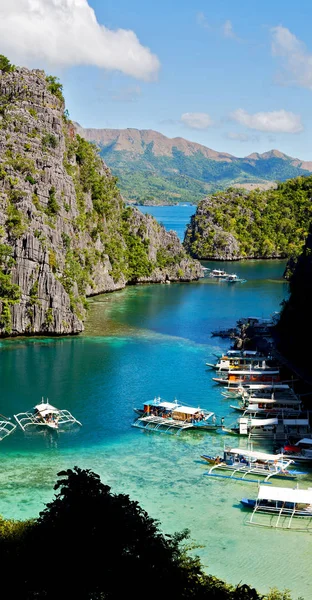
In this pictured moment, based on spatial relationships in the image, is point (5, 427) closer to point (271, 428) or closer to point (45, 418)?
point (45, 418)

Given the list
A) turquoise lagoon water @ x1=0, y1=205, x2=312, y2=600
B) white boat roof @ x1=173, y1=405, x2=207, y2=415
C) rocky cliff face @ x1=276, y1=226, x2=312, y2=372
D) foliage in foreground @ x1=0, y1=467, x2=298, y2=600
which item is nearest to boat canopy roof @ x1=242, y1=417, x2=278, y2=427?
turquoise lagoon water @ x1=0, y1=205, x2=312, y2=600

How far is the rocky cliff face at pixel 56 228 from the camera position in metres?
76.1

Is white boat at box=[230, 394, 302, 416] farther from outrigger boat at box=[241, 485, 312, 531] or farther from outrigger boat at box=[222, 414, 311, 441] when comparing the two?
outrigger boat at box=[241, 485, 312, 531]

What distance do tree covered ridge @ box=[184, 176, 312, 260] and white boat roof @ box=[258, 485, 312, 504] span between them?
137 m

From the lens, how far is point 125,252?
123750 millimetres

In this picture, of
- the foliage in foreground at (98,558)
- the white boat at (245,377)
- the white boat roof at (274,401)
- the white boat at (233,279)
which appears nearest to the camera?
the foliage in foreground at (98,558)

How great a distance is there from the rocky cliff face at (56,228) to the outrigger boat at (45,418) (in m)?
25.5

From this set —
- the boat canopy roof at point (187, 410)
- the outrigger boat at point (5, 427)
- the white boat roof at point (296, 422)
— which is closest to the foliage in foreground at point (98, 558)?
the outrigger boat at point (5, 427)

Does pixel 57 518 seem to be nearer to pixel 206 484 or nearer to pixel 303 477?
pixel 206 484

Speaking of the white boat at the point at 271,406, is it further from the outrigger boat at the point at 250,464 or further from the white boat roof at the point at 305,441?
the outrigger boat at the point at 250,464

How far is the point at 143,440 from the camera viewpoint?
155 feet

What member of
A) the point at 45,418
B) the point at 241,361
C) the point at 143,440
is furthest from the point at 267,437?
the point at 241,361

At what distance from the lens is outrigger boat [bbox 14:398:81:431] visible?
48.6 meters

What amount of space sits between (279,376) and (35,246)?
3096 centimetres
